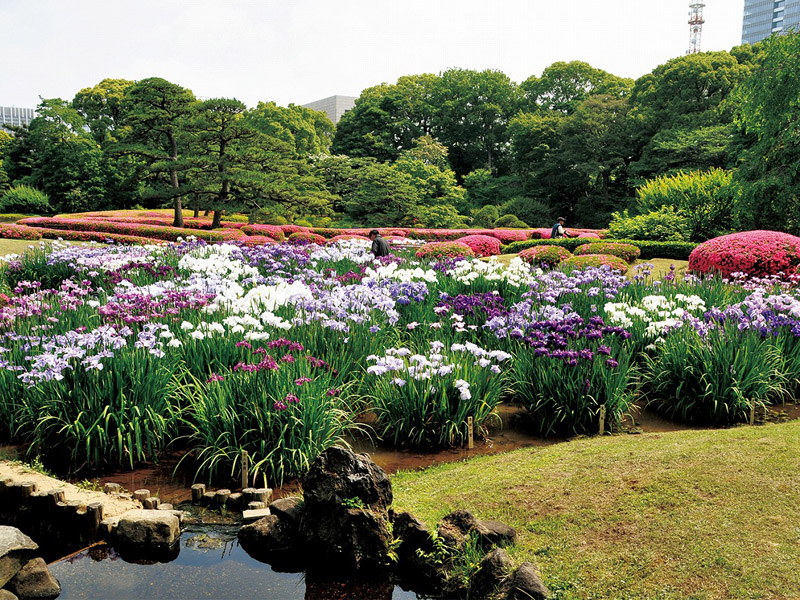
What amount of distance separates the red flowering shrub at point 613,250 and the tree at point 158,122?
18377mm

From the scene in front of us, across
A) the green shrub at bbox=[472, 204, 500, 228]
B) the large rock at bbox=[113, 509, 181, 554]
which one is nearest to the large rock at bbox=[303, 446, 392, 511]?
the large rock at bbox=[113, 509, 181, 554]

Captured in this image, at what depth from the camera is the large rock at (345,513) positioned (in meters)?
3.60

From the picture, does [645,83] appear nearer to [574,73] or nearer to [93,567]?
[574,73]

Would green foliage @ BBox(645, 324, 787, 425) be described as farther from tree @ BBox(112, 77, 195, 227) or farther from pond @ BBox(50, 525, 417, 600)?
tree @ BBox(112, 77, 195, 227)

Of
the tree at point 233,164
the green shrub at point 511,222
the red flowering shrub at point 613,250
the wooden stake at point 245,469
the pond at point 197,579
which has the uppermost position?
the tree at point 233,164

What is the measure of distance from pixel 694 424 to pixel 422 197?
110 ft

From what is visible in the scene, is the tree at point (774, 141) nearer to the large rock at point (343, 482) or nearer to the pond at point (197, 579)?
the large rock at point (343, 482)

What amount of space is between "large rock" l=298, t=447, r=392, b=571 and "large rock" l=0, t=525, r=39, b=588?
168 cm

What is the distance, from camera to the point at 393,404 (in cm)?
552

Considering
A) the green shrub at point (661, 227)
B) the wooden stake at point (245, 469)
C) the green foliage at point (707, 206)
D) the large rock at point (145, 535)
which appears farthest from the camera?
the green shrub at point (661, 227)

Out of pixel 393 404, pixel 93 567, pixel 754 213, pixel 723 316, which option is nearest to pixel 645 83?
pixel 754 213

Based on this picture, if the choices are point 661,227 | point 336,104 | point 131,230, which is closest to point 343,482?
point 661,227

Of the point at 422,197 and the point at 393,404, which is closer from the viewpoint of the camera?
the point at 393,404

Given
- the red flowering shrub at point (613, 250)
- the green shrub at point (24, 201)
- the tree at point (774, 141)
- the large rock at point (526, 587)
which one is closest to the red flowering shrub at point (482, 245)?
the red flowering shrub at point (613, 250)
